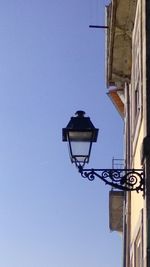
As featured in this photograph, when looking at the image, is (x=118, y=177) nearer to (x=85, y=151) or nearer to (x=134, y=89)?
(x=85, y=151)

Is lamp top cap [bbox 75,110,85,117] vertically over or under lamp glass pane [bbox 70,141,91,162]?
over

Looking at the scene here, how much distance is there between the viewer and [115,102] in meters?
19.0

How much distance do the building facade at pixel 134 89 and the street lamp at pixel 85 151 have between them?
0.20m

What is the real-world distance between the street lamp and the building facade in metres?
0.20

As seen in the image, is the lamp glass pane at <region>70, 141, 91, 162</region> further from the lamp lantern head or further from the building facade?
the building facade

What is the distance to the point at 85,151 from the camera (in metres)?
9.02

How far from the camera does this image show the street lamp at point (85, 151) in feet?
29.4

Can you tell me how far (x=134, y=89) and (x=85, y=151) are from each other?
406cm

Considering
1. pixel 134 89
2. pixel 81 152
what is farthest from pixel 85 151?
pixel 134 89

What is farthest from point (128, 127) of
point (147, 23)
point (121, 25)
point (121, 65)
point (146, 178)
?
point (146, 178)

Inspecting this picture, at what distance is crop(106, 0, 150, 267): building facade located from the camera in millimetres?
9367

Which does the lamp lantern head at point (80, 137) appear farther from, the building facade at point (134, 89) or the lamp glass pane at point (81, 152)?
the building facade at point (134, 89)

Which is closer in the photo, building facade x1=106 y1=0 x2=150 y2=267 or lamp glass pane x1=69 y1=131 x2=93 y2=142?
lamp glass pane x1=69 y1=131 x2=93 y2=142

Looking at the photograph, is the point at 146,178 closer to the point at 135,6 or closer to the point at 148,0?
the point at 148,0
